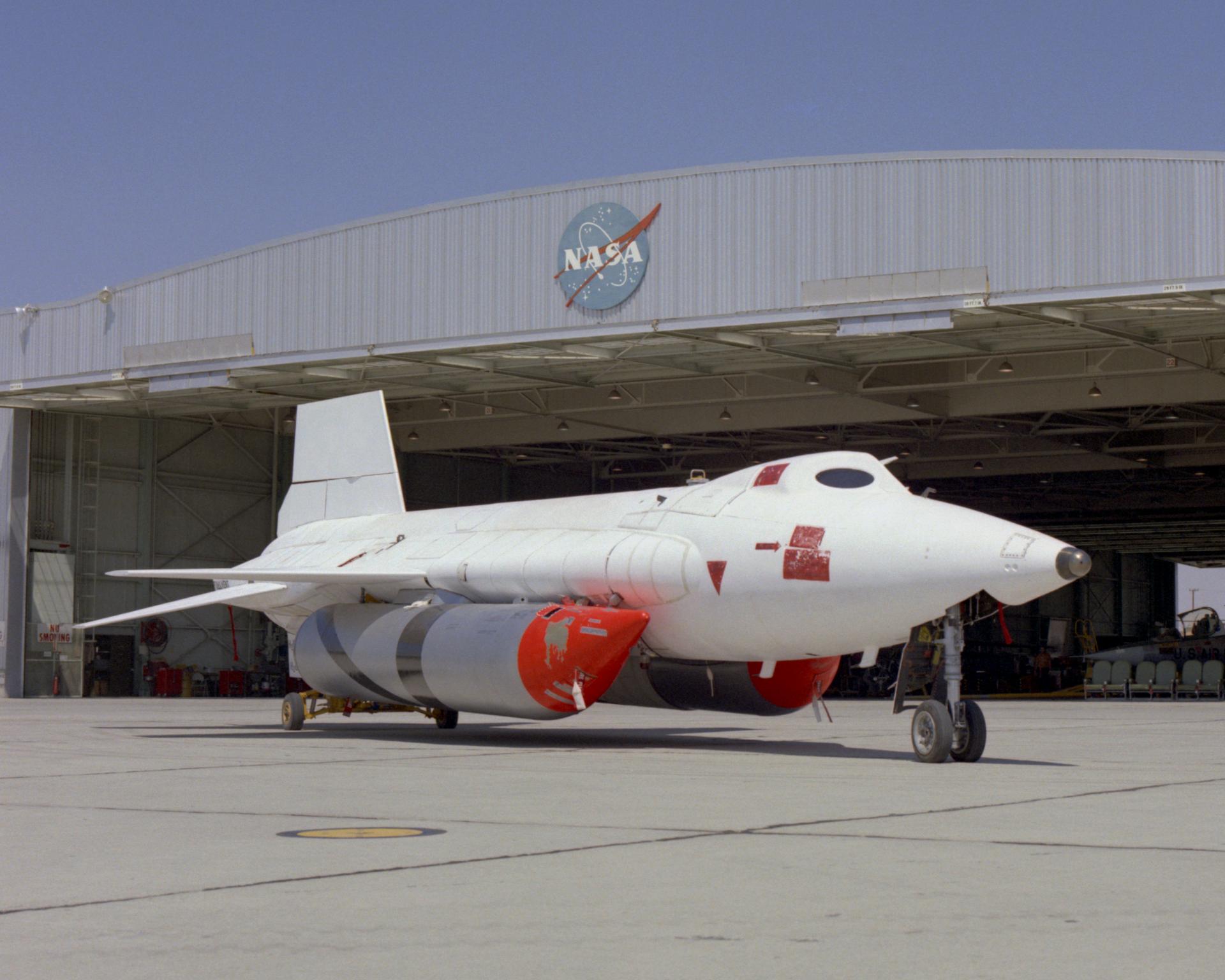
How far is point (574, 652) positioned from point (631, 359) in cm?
1524

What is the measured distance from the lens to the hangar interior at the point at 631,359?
2542cm

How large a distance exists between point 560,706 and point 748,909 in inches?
393

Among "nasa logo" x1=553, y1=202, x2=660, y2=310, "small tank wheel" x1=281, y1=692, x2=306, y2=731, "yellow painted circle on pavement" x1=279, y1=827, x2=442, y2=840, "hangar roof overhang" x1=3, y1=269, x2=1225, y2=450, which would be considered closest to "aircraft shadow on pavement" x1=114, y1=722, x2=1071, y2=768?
"small tank wheel" x1=281, y1=692, x2=306, y2=731

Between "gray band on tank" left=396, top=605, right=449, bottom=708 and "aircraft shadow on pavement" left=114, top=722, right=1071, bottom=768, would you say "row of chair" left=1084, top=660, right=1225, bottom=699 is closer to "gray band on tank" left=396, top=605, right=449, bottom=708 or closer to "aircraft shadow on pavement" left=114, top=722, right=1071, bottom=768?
"aircraft shadow on pavement" left=114, top=722, right=1071, bottom=768

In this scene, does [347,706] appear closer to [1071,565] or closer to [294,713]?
[294,713]

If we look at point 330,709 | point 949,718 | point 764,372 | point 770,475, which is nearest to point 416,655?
point 330,709

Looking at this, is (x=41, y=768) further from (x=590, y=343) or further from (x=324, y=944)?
(x=590, y=343)

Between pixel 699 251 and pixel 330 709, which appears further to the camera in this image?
pixel 699 251

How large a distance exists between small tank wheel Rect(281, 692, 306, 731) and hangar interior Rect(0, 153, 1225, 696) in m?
10.7

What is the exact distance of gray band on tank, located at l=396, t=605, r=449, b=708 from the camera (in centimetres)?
1636

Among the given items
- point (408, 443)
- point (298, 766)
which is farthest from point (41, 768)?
point (408, 443)

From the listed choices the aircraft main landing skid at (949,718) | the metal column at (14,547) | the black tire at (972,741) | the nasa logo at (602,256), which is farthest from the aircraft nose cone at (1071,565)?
the metal column at (14,547)

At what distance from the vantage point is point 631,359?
29625 mm

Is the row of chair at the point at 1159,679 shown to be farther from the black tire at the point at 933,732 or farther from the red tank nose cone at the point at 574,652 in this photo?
the black tire at the point at 933,732
